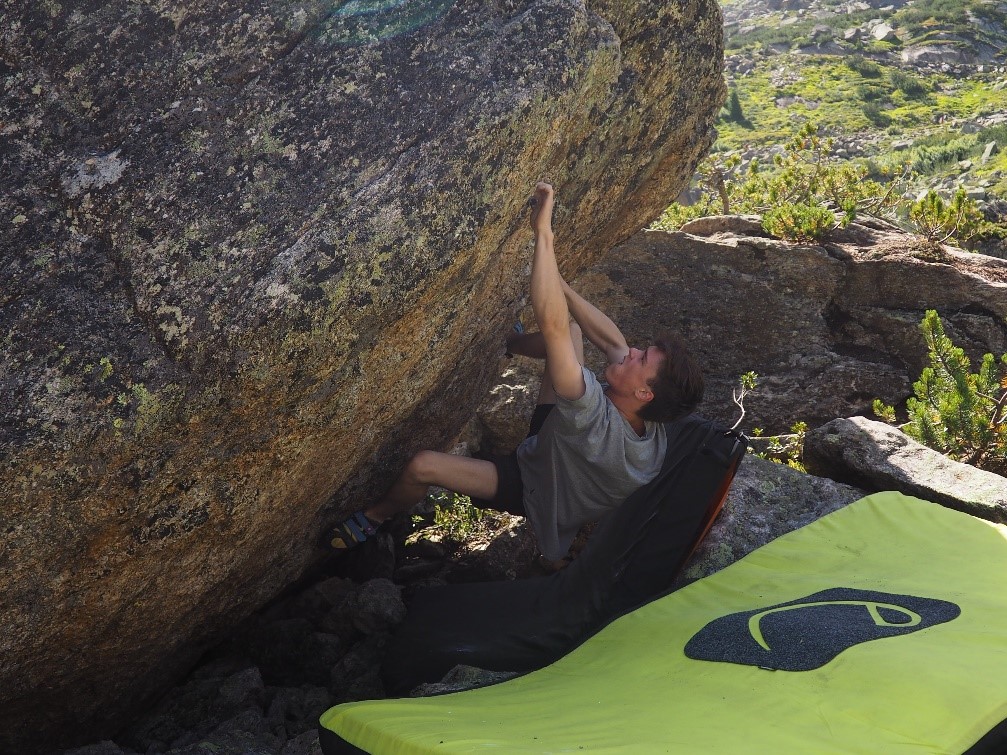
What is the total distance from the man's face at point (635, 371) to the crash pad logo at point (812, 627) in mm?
1305

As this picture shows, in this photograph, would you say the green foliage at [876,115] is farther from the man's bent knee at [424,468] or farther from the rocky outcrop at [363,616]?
the man's bent knee at [424,468]

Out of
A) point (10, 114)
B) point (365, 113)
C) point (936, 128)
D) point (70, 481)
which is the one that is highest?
point (10, 114)

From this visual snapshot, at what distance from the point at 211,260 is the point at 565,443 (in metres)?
2.06

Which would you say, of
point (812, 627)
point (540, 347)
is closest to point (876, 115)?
point (540, 347)

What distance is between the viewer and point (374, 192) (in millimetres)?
3535

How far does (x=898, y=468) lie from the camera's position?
17.7ft

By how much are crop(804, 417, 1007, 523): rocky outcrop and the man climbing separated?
5.02ft

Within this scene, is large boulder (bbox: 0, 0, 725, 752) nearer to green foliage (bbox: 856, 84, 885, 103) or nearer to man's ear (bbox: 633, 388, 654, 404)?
man's ear (bbox: 633, 388, 654, 404)

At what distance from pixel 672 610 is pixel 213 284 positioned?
2.63 metres

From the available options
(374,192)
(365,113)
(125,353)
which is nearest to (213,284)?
(125,353)

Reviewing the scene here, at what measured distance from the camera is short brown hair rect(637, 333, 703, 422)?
4.58 m

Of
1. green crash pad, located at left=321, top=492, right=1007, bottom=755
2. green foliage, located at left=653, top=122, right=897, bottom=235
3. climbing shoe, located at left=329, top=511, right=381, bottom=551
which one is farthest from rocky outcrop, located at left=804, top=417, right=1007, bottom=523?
climbing shoe, located at left=329, top=511, right=381, bottom=551

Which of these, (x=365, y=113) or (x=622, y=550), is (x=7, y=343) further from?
(x=622, y=550)

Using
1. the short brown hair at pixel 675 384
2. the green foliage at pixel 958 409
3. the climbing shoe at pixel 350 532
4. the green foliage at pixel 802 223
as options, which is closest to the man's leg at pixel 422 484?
the climbing shoe at pixel 350 532
